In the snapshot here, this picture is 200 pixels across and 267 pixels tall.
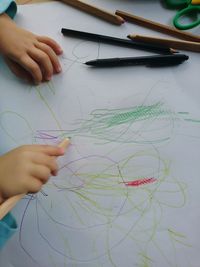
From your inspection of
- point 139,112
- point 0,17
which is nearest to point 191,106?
point 139,112

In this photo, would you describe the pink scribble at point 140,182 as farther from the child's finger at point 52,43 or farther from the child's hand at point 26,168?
the child's finger at point 52,43

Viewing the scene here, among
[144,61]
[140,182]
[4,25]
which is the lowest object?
[140,182]

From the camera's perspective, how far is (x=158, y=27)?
0.49 metres

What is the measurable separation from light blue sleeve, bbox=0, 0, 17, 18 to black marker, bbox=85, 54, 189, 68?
0.45 ft

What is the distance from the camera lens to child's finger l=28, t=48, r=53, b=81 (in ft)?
1.53

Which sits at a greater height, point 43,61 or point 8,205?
point 43,61

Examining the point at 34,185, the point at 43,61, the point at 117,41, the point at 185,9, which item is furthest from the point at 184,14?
the point at 34,185

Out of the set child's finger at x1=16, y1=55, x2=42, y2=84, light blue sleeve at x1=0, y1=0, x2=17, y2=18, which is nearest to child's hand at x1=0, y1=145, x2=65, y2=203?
child's finger at x1=16, y1=55, x2=42, y2=84

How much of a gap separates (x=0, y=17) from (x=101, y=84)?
0.17 m

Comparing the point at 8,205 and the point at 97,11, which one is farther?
the point at 97,11

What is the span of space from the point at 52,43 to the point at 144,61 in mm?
129

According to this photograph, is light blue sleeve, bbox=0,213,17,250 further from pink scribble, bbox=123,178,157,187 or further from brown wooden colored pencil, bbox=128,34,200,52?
brown wooden colored pencil, bbox=128,34,200,52

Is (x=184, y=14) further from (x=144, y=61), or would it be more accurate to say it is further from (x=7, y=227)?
(x=7, y=227)

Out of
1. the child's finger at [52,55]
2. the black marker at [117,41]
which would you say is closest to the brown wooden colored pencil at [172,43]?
the black marker at [117,41]
